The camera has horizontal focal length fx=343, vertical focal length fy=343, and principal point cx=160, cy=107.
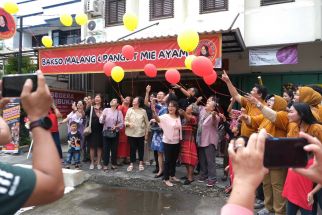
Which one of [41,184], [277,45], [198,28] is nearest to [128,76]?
[198,28]

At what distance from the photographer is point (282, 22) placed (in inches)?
366

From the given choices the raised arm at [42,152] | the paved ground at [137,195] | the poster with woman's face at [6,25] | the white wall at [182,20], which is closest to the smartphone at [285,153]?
the raised arm at [42,152]

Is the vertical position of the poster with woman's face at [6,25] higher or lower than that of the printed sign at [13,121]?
higher

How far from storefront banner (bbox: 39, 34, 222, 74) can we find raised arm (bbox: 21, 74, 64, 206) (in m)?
6.74

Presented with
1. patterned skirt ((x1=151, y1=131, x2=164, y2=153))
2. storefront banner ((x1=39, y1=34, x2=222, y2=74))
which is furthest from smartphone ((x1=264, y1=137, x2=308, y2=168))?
storefront banner ((x1=39, y1=34, x2=222, y2=74))

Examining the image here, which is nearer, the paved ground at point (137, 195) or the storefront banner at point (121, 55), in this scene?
the paved ground at point (137, 195)

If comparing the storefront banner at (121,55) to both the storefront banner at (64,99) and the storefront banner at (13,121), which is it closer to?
Result: the storefront banner at (64,99)

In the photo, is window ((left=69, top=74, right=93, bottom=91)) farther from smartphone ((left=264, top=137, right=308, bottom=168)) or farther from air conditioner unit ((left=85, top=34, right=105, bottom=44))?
smartphone ((left=264, top=137, right=308, bottom=168))

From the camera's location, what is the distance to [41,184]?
1.34 m

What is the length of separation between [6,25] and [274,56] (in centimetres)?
792

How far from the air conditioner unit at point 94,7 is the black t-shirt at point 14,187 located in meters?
11.1

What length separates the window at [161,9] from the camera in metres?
10.8

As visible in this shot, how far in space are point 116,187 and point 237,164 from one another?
18.4 feet

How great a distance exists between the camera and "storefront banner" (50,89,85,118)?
36.2 feet
